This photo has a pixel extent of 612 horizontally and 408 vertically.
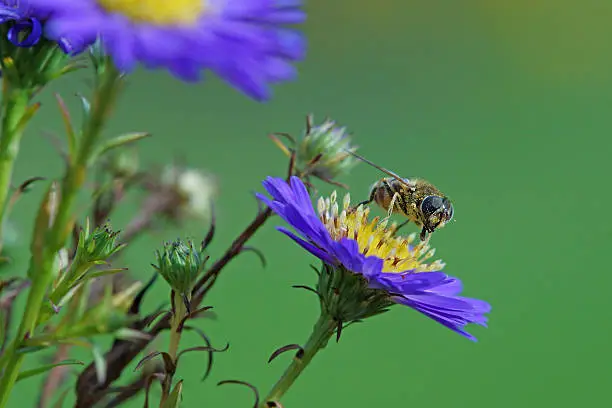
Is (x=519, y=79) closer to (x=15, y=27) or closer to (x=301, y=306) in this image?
(x=301, y=306)

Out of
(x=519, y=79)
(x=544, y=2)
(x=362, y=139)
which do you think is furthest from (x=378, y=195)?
(x=544, y=2)

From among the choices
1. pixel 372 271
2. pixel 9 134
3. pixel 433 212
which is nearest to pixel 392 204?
pixel 433 212

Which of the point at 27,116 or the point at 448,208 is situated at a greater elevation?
the point at 448,208

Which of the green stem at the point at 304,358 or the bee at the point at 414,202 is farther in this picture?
the bee at the point at 414,202

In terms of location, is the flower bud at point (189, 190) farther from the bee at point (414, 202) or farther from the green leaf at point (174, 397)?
the green leaf at point (174, 397)

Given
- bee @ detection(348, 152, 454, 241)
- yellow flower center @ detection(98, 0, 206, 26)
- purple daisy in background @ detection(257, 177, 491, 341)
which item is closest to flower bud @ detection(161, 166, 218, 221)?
bee @ detection(348, 152, 454, 241)

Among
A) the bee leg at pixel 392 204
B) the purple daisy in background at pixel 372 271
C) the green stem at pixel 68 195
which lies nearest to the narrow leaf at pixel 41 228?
the green stem at pixel 68 195

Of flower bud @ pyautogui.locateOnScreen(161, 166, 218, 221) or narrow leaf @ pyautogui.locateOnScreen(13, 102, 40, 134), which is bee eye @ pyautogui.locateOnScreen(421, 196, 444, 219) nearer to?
flower bud @ pyautogui.locateOnScreen(161, 166, 218, 221)

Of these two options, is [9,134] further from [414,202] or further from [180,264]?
[414,202]
